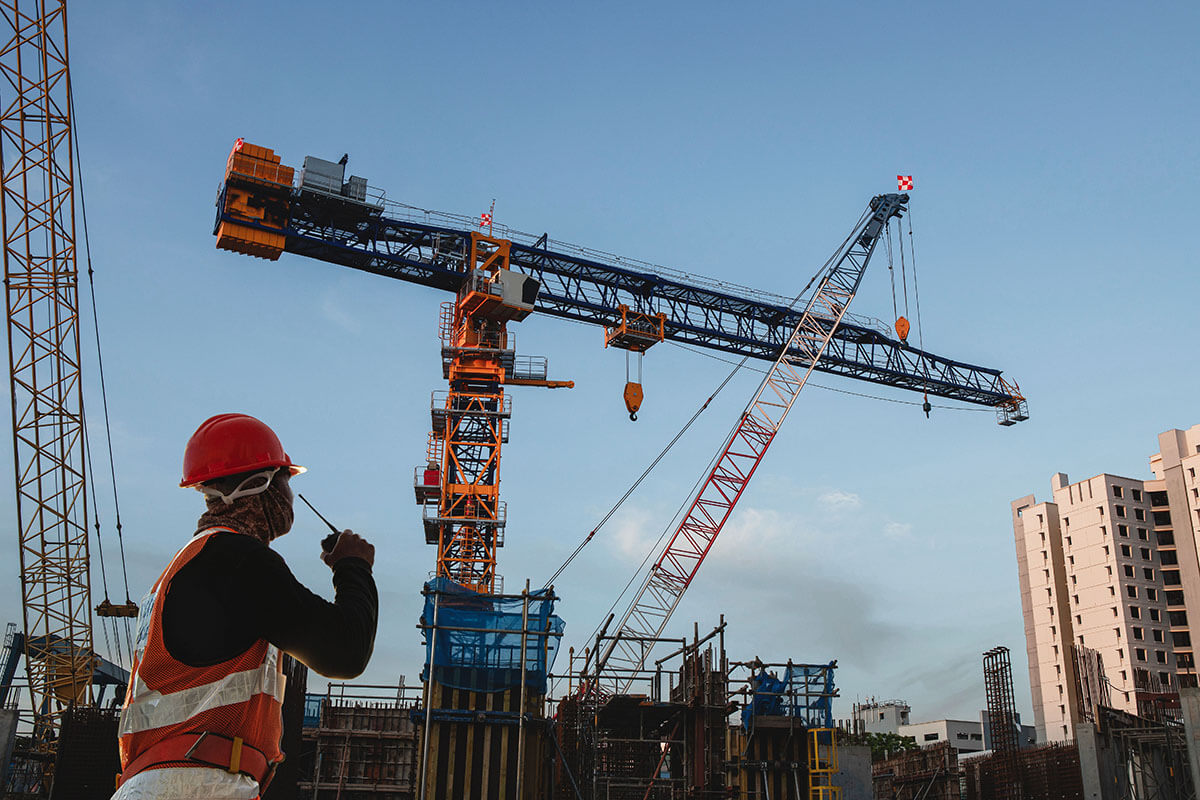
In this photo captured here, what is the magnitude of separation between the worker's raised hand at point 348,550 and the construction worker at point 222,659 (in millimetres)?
84

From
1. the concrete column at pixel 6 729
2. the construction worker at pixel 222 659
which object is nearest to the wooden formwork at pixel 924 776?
the concrete column at pixel 6 729

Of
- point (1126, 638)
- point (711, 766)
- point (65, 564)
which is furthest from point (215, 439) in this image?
point (1126, 638)

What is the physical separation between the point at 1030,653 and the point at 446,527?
60.1 m

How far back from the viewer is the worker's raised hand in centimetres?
306

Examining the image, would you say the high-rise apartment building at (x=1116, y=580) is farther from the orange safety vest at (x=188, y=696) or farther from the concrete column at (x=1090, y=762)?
the orange safety vest at (x=188, y=696)

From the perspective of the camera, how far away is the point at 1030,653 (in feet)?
278

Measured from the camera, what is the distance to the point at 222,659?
284cm

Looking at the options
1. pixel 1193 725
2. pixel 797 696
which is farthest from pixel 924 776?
pixel 797 696

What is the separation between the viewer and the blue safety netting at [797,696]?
26.7 meters

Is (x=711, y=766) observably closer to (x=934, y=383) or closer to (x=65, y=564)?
(x=65, y=564)

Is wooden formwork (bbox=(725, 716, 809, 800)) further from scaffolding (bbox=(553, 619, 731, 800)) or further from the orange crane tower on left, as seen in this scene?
the orange crane tower on left

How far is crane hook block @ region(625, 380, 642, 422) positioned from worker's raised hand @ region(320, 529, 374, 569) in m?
41.5

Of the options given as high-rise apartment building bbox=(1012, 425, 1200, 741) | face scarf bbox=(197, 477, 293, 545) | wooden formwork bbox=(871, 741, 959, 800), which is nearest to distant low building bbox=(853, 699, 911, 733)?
high-rise apartment building bbox=(1012, 425, 1200, 741)

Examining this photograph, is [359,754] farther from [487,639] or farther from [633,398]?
[633,398]
